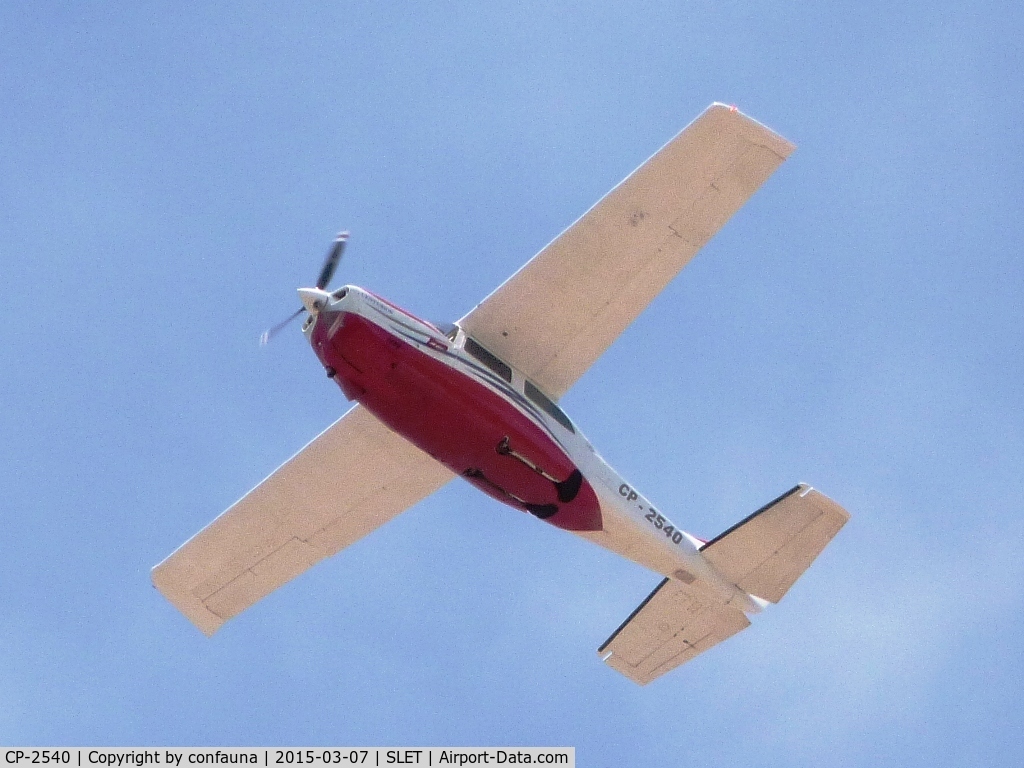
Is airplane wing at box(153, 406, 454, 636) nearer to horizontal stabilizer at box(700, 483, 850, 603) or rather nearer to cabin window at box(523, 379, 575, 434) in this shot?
cabin window at box(523, 379, 575, 434)

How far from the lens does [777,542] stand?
2412 centimetres

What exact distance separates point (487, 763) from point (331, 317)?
619 centimetres

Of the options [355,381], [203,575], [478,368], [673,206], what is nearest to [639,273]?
[673,206]

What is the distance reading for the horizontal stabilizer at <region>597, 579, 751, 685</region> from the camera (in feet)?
81.7

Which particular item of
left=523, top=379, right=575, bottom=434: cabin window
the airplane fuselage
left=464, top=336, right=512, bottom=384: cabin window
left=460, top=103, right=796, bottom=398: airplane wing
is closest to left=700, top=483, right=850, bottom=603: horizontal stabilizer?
the airplane fuselage

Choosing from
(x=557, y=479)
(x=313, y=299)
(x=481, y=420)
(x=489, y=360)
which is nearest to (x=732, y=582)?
(x=557, y=479)

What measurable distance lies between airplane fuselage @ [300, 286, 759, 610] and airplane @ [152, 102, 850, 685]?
2cm

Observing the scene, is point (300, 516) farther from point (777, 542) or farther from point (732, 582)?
point (777, 542)

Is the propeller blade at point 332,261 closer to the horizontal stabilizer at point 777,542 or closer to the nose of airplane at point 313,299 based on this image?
the nose of airplane at point 313,299

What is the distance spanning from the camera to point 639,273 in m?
23.6

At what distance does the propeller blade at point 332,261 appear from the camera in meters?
22.9

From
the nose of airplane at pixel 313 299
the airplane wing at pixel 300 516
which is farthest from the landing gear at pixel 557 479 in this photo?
the nose of airplane at pixel 313 299

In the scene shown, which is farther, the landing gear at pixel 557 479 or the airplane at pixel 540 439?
the landing gear at pixel 557 479

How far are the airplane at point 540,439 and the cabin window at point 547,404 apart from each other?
21 millimetres
